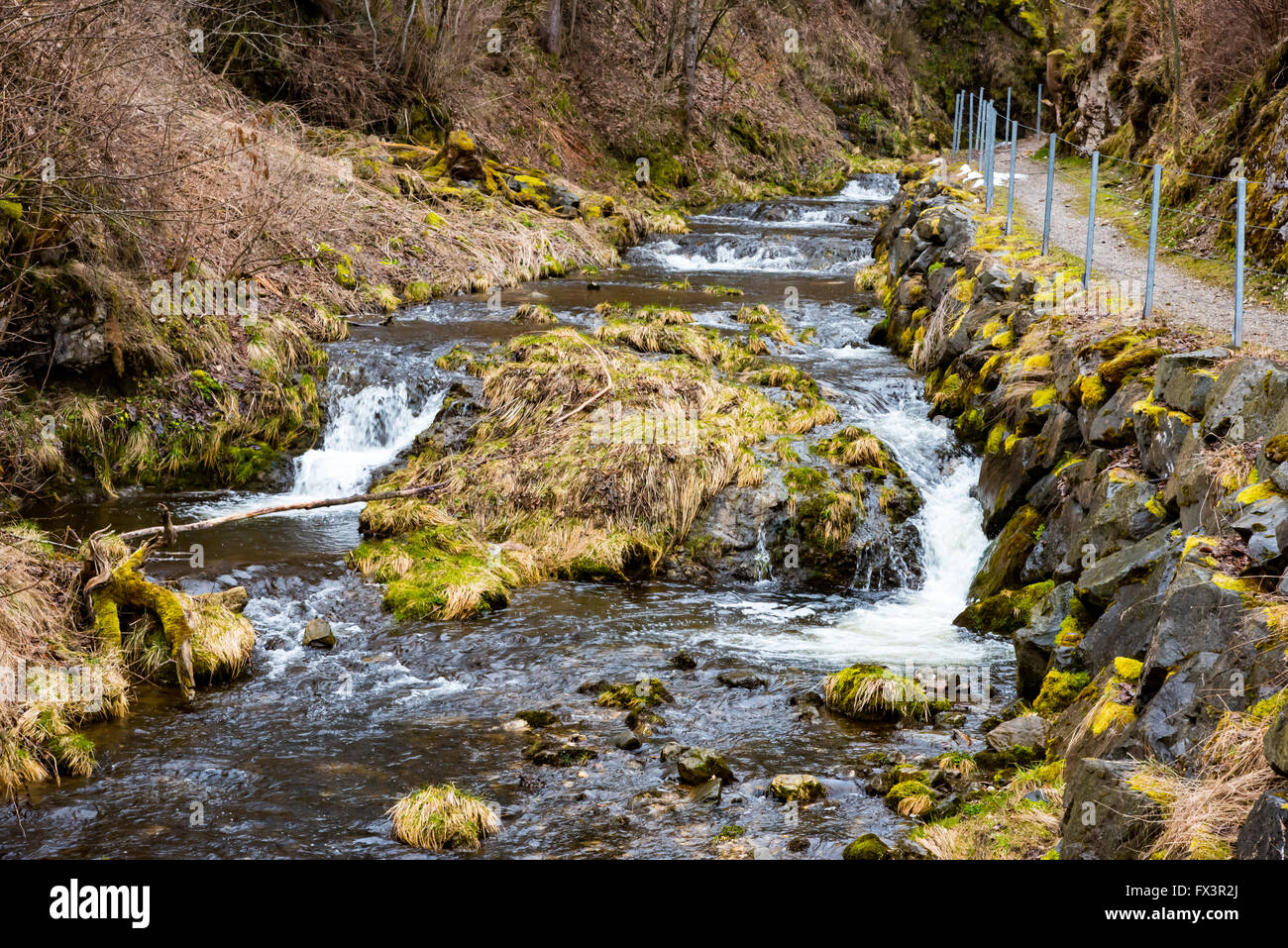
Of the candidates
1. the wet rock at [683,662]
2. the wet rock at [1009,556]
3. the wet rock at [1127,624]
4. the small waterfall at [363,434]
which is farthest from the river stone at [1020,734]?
the small waterfall at [363,434]

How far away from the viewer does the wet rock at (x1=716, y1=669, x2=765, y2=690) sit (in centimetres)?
765

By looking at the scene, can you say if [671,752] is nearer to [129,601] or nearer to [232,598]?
[232,598]

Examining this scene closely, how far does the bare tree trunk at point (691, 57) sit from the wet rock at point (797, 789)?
27.0 metres

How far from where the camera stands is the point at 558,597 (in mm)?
9445

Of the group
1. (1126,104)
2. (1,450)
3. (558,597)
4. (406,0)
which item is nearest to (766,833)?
(558,597)

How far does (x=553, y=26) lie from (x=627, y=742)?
89.8ft

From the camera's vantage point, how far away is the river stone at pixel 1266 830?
362 centimetres

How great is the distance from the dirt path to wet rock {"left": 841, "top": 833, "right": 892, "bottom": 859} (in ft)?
17.3

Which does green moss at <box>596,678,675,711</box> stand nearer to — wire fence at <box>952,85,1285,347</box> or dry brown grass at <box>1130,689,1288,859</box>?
dry brown grass at <box>1130,689,1288,859</box>

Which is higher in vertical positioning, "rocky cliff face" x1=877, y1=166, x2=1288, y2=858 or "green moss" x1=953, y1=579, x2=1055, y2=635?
"rocky cliff face" x1=877, y1=166, x2=1288, y2=858

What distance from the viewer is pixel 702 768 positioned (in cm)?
622

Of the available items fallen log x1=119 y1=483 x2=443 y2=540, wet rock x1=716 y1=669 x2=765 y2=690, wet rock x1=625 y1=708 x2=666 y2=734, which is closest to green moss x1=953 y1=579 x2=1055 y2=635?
wet rock x1=716 y1=669 x2=765 y2=690

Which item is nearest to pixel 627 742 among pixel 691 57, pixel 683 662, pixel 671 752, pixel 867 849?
pixel 671 752

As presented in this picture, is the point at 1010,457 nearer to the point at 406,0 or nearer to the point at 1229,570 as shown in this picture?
the point at 1229,570
